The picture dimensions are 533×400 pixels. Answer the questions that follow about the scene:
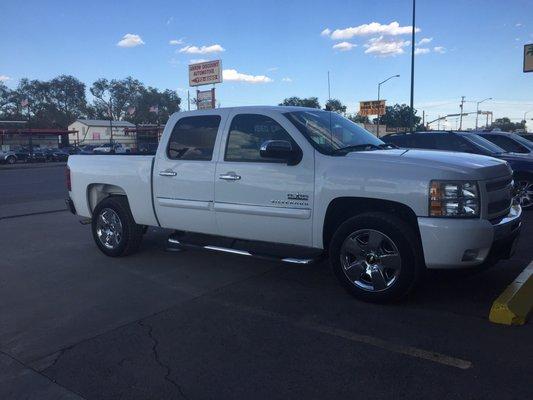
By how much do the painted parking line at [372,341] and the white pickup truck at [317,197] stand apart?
662 mm

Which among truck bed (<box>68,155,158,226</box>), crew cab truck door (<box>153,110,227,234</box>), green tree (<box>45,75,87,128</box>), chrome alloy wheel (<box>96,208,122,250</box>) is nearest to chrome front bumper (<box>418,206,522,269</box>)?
crew cab truck door (<box>153,110,227,234</box>)

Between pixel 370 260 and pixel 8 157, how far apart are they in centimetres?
A: 4447

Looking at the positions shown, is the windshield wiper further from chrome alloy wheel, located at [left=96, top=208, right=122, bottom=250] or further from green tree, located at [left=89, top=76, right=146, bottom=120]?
green tree, located at [left=89, top=76, right=146, bottom=120]

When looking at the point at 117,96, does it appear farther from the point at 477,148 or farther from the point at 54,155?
the point at 477,148

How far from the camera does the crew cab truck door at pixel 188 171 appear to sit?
571cm

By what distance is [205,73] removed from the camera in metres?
32.0

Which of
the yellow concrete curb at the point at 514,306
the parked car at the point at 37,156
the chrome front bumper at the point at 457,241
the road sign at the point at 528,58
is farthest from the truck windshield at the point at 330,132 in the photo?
the parked car at the point at 37,156

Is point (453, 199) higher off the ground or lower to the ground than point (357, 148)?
lower

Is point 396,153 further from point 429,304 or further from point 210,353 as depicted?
point 210,353

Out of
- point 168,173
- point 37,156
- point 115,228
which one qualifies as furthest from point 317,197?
point 37,156

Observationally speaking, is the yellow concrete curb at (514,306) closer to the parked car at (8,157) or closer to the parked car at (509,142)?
the parked car at (509,142)

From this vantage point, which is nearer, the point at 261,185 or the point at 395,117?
the point at 261,185

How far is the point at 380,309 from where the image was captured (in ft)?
15.0

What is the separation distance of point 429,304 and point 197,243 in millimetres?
2798
